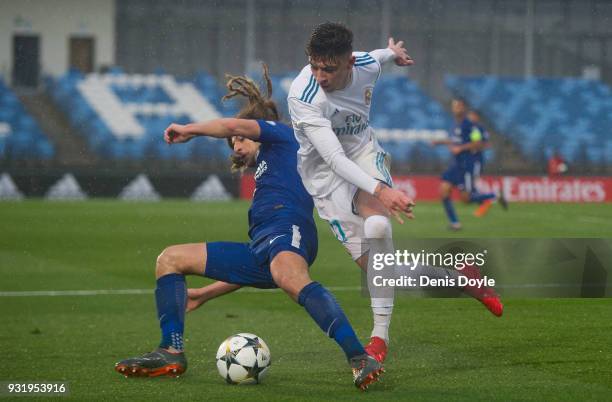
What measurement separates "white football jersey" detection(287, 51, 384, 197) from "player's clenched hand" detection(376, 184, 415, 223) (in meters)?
0.55

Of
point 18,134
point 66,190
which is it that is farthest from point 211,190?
point 18,134

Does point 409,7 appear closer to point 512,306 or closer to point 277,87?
point 277,87

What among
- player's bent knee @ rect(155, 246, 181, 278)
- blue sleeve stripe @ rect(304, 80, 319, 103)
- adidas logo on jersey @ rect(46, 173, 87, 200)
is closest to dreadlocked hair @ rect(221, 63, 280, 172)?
blue sleeve stripe @ rect(304, 80, 319, 103)

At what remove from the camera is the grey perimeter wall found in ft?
104

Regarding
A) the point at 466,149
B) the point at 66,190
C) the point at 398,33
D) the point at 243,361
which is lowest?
the point at 66,190

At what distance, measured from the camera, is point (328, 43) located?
17.8 ft

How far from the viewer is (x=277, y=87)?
102 feet

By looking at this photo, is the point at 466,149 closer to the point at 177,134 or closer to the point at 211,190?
the point at 211,190

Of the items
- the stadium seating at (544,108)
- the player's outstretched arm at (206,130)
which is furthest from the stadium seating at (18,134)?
the player's outstretched arm at (206,130)

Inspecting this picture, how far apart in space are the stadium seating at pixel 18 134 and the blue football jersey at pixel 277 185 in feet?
64.7

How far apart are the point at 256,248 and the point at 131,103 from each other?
84.3 feet

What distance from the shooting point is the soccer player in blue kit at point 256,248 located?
5.36 m

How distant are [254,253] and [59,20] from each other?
90.0 ft

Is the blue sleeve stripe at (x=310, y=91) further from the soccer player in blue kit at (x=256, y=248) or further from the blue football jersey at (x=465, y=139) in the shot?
the blue football jersey at (x=465, y=139)
